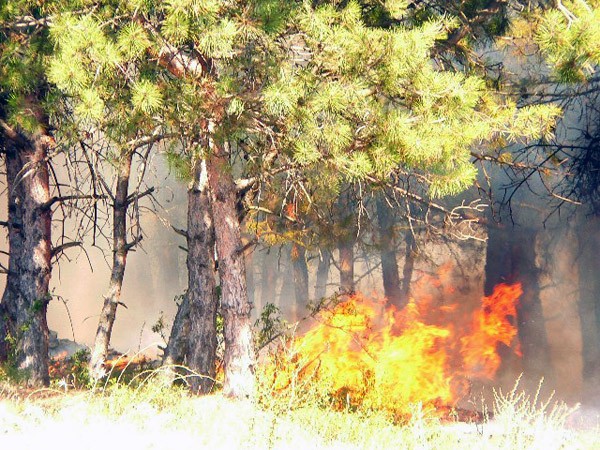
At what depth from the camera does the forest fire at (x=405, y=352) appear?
456 inches

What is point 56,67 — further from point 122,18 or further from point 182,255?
point 182,255

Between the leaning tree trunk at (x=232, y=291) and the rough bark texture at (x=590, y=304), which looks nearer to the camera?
the leaning tree trunk at (x=232, y=291)

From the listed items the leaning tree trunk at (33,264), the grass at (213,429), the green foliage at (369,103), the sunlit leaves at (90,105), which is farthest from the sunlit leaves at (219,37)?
the leaning tree trunk at (33,264)

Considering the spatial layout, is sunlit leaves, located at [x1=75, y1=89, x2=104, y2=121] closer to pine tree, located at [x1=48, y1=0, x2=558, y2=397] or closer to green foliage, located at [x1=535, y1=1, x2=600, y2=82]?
pine tree, located at [x1=48, y1=0, x2=558, y2=397]

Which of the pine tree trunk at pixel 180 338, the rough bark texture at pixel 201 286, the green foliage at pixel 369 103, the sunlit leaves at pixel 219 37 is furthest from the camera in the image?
the pine tree trunk at pixel 180 338

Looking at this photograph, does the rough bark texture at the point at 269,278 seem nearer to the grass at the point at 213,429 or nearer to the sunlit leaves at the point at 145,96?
the grass at the point at 213,429

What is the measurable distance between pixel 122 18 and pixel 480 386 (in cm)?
1535

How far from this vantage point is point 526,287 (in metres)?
19.8

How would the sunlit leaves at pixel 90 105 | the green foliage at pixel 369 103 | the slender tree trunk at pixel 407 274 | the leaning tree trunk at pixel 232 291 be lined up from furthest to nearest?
the slender tree trunk at pixel 407 274
the leaning tree trunk at pixel 232 291
the green foliage at pixel 369 103
the sunlit leaves at pixel 90 105

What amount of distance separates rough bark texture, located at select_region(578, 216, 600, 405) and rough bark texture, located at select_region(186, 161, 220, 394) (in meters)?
11.3

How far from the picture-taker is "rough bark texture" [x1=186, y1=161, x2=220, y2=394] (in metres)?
11.2

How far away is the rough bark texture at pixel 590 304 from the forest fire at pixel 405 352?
6.06 ft

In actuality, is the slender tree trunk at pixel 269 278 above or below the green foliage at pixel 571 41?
below

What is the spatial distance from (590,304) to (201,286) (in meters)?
12.4
